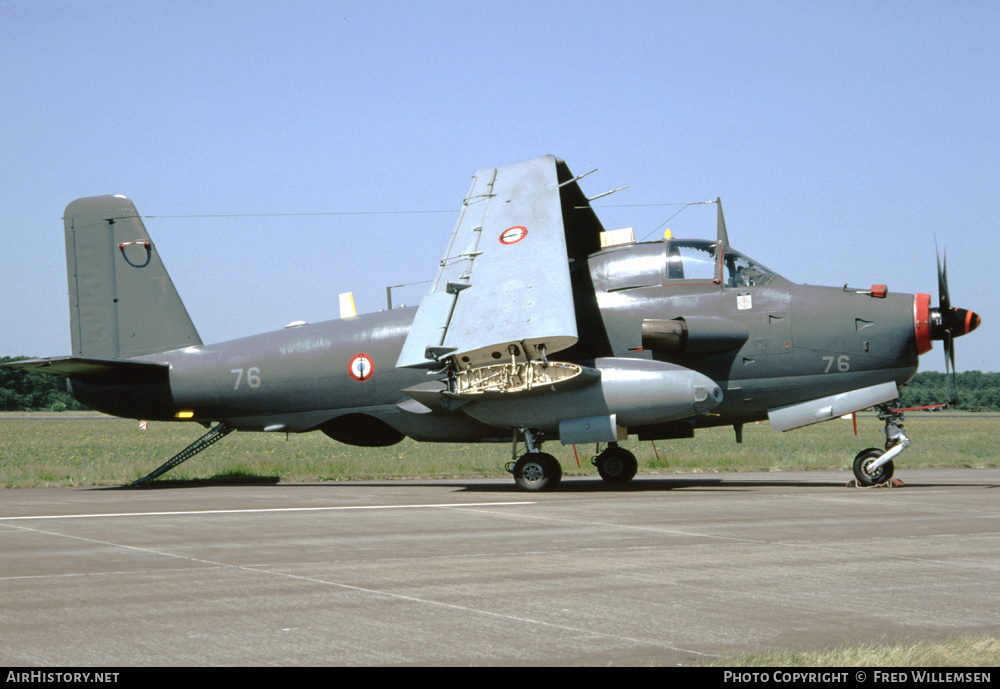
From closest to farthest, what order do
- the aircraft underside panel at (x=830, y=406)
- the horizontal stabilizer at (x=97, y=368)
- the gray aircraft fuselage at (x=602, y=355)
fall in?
the aircraft underside panel at (x=830, y=406) → the gray aircraft fuselage at (x=602, y=355) → the horizontal stabilizer at (x=97, y=368)

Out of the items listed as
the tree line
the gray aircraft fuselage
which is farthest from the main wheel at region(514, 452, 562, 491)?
the tree line

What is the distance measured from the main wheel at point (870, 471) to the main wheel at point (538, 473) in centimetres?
505

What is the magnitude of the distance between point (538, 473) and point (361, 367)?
14.0 ft

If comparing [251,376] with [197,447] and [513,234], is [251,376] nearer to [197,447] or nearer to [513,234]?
[197,447]

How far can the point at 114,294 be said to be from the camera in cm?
2016

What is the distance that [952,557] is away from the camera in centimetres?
895

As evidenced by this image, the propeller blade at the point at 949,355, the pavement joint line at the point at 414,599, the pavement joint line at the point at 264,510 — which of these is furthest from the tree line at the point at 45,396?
the pavement joint line at the point at 414,599

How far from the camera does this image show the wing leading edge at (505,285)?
601 inches

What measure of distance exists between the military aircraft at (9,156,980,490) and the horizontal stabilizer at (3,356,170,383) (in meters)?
0.06

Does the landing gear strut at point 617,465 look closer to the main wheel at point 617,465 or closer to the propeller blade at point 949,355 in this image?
the main wheel at point 617,465

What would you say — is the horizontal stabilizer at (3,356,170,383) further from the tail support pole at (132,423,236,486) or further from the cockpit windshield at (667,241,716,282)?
the cockpit windshield at (667,241,716,282)

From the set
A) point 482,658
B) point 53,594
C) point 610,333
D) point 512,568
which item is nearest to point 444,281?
point 610,333
